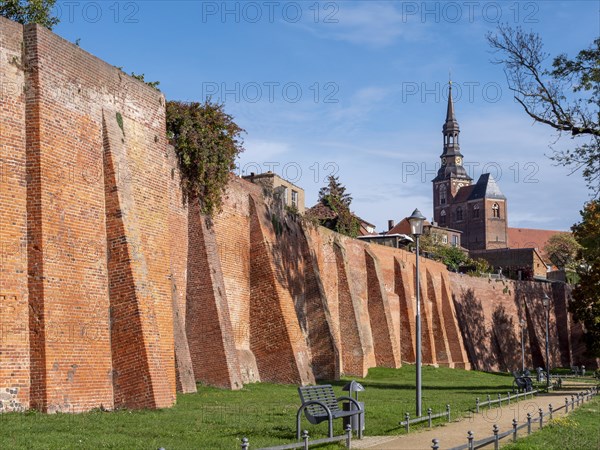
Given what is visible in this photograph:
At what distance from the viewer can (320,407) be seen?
46.7 ft

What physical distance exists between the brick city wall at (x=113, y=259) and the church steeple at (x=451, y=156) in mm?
109629

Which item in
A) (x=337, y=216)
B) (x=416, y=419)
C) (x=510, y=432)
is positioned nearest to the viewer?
(x=510, y=432)

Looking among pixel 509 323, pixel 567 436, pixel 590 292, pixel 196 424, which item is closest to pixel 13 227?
pixel 196 424

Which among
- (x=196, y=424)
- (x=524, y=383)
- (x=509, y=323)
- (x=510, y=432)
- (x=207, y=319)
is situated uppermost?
(x=207, y=319)

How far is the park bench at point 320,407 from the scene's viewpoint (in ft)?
43.8

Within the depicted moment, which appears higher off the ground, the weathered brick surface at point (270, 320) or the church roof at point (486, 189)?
the church roof at point (486, 189)

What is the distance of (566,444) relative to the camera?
45.3ft

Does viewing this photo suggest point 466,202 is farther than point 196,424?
Yes

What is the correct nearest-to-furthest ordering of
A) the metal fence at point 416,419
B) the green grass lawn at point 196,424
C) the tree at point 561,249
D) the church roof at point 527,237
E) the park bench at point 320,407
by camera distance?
the green grass lawn at point 196,424
the park bench at point 320,407
the metal fence at point 416,419
the tree at point 561,249
the church roof at point 527,237

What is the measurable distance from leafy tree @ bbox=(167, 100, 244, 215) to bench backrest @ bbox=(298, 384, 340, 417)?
36.6ft

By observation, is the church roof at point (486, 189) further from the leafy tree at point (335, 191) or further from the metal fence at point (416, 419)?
the metal fence at point (416, 419)

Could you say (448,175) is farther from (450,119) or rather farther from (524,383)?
(524,383)

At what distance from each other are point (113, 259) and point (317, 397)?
6.02 metres

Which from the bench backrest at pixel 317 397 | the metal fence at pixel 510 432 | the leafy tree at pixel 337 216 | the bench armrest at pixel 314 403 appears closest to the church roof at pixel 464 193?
the leafy tree at pixel 337 216
